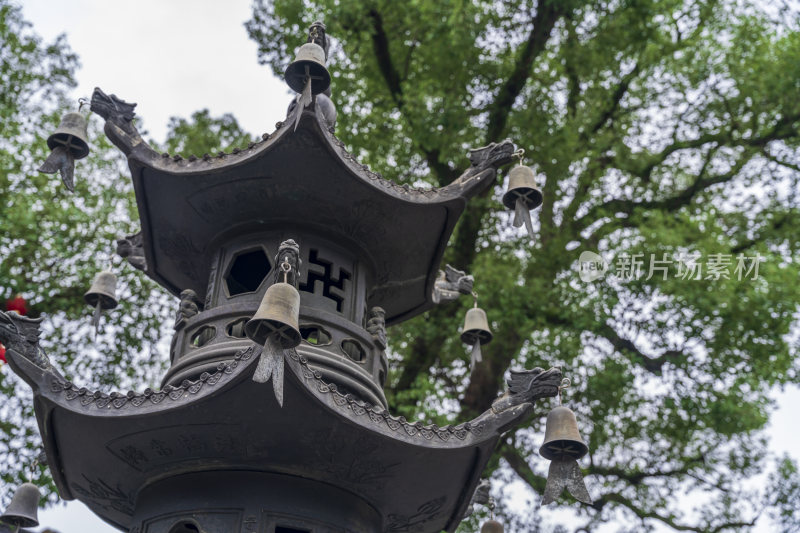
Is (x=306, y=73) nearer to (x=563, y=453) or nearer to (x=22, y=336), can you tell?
(x=22, y=336)

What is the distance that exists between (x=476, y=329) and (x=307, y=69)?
3.32m

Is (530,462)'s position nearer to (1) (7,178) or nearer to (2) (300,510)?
(2) (300,510)

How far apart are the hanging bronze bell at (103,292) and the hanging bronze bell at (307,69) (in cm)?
323

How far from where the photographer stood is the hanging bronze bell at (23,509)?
23.8 ft

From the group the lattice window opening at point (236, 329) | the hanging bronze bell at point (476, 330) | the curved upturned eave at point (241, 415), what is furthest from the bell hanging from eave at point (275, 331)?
the hanging bronze bell at point (476, 330)

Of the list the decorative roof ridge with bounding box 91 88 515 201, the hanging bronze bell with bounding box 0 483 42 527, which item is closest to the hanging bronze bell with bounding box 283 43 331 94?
the decorative roof ridge with bounding box 91 88 515 201

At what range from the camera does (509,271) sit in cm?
1352

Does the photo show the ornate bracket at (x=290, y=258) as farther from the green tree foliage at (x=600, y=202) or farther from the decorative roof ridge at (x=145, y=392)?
the green tree foliage at (x=600, y=202)

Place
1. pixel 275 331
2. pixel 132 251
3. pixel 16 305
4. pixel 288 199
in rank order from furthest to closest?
Answer: pixel 16 305 → pixel 132 251 → pixel 288 199 → pixel 275 331

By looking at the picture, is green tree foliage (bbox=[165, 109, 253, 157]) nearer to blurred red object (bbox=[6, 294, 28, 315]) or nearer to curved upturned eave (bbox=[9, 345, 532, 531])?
blurred red object (bbox=[6, 294, 28, 315])

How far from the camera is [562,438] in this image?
20.9ft

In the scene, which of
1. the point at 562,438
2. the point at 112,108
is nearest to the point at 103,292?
the point at 112,108

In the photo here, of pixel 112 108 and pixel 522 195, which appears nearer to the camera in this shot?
pixel 112 108

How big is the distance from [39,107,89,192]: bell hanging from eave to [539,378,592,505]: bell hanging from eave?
4624 mm
